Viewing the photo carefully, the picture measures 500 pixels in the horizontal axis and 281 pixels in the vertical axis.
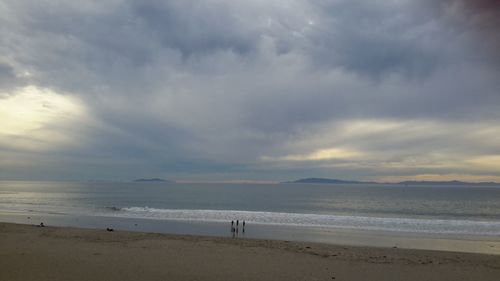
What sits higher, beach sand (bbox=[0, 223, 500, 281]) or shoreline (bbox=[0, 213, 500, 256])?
beach sand (bbox=[0, 223, 500, 281])

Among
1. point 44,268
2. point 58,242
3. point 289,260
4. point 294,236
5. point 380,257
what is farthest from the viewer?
point 294,236

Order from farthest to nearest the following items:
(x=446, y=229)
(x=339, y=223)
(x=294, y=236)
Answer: (x=339, y=223) < (x=446, y=229) < (x=294, y=236)

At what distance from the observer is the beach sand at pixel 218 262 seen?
37.3 feet

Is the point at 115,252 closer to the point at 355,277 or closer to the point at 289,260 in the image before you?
the point at 289,260

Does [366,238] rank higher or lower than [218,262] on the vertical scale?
lower

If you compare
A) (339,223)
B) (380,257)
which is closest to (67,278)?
(380,257)

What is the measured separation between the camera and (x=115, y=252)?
15000 mm

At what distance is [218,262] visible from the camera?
13648 millimetres

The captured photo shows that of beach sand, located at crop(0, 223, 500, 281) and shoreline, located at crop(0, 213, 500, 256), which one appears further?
shoreline, located at crop(0, 213, 500, 256)

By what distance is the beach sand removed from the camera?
37.3ft

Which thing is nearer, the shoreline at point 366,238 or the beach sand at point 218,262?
the beach sand at point 218,262

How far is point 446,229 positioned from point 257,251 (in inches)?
882

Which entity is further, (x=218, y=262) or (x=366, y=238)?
(x=366, y=238)

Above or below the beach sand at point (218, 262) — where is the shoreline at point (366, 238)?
below
